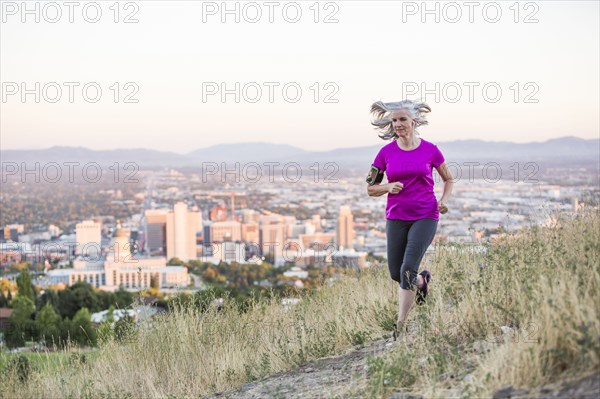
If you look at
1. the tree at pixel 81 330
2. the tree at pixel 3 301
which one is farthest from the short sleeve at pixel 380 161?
the tree at pixel 3 301

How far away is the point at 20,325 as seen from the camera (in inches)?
1433

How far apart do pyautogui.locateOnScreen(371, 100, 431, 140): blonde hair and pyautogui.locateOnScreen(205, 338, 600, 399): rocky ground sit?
1.82 m

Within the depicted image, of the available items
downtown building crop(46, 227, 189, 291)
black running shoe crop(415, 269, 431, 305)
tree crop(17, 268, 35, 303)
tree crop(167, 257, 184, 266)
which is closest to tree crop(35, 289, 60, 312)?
tree crop(17, 268, 35, 303)

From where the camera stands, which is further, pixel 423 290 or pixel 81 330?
pixel 81 330

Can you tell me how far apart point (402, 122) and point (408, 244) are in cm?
99

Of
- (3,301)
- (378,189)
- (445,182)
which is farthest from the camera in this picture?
(3,301)

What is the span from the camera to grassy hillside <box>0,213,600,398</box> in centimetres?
446

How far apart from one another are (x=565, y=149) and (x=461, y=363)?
1861 inches

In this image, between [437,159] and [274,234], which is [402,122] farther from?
[274,234]

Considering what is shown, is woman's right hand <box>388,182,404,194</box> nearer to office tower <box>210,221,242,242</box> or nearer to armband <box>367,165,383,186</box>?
armband <box>367,165,383,186</box>

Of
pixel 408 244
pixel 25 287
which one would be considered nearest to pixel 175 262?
pixel 25 287

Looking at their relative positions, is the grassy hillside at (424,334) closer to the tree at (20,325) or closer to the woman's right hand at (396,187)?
the woman's right hand at (396,187)

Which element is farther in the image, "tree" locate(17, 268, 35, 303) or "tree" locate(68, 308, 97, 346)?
"tree" locate(17, 268, 35, 303)

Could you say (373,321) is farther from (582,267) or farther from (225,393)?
(582,267)
